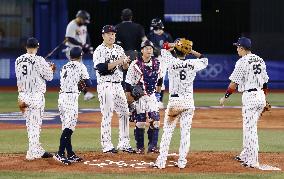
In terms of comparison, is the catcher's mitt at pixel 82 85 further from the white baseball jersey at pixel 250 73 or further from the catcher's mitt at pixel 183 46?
the white baseball jersey at pixel 250 73

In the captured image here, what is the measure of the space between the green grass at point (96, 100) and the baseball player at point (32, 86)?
9233 millimetres

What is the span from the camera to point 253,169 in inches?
436

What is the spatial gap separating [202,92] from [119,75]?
49.3 ft

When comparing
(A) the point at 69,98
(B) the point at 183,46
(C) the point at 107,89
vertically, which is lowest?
(A) the point at 69,98

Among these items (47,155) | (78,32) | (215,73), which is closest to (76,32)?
(78,32)

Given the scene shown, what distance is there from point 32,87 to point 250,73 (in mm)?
3687

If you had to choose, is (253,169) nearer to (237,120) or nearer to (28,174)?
(28,174)

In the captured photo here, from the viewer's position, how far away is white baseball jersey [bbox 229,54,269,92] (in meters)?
11.3

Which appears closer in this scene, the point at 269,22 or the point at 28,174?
the point at 28,174

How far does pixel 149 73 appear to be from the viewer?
12.5 meters

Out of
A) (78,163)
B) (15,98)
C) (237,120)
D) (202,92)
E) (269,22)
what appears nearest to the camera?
(78,163)

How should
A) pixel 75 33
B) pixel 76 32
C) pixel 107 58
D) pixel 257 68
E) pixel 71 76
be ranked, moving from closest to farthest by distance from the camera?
pixel 257 68 < pixel 71 76 < pixel 107 58 < pixel 75 33 < pixel 76 32

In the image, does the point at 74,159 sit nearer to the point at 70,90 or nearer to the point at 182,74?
the point at 70,90

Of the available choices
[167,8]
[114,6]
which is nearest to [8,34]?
[114,6]
